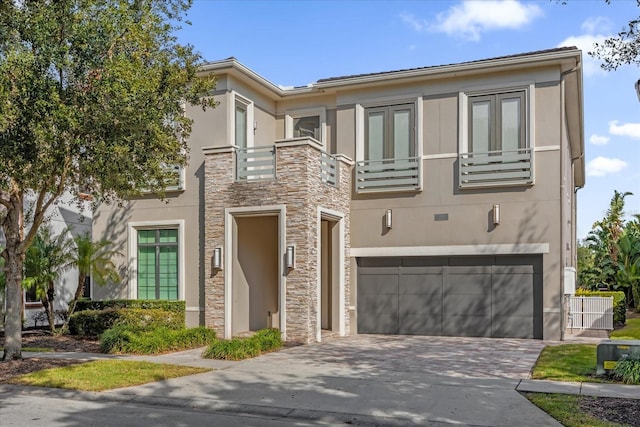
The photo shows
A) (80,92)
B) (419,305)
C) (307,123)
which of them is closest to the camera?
(80,92)

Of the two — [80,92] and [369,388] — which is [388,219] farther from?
[80,92]

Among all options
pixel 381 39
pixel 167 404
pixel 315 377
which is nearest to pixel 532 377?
pixel 315 377

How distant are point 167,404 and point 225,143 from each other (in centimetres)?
971

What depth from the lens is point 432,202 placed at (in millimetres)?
18172

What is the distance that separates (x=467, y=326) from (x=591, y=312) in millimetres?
3819

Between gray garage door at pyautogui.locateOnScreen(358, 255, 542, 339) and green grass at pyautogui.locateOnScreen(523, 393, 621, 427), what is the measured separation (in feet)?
25.8

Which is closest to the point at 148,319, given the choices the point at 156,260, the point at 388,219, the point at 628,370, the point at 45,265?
the point at 156,260

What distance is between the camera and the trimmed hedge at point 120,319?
16.8 m

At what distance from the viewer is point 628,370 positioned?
10.3m

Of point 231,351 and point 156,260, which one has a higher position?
point 156,260

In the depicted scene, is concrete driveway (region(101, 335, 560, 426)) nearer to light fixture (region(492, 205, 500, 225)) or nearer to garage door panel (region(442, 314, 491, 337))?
garage door panel (region(442, 314, 491, 337))

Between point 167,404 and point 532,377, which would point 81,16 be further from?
point 532,377

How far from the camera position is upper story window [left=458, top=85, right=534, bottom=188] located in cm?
1722

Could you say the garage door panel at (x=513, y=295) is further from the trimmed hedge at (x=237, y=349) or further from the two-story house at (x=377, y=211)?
the trimmed hedge at (x=237, y=349)
